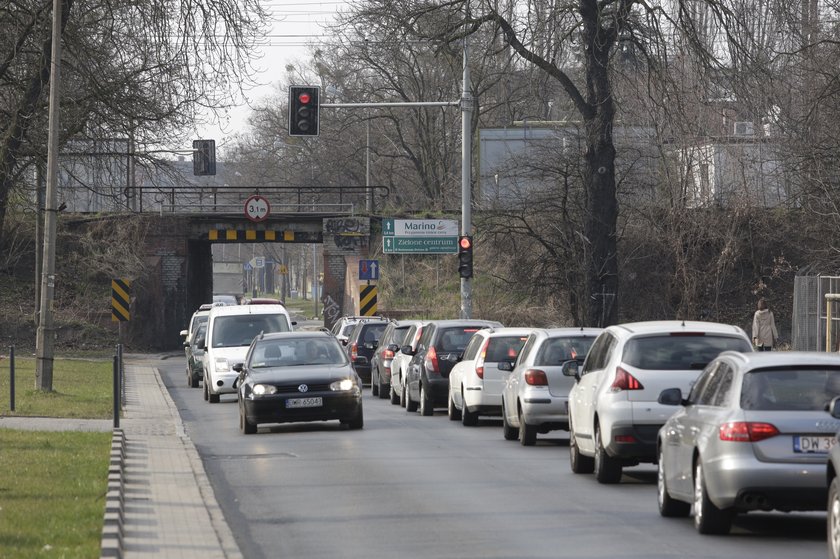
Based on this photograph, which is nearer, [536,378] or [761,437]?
[761,437]

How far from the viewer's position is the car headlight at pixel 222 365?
30339mm

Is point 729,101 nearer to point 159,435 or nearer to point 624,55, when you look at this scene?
point 624,55

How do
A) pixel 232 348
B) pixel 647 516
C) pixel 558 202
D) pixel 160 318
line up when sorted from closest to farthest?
pixel 647 516
pixel 232 348
pixel 558 202
pixel 160 318

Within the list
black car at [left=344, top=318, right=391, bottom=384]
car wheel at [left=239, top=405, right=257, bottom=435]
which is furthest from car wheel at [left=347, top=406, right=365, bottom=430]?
black car at [left=344, top=318, right=391, bottom=384]

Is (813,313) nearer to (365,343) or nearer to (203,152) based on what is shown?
(365,343)

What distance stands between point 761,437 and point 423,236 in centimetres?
3247

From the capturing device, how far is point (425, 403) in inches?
1038

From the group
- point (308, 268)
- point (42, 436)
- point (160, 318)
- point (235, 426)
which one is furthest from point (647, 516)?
point (308, 268)

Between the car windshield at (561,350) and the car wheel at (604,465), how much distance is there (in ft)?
14.7

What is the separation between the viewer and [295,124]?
3225cm

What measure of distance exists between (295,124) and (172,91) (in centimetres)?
272

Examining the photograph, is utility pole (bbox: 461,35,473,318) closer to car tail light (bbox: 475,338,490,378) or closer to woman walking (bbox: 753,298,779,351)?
woman walking (bbox: 753,298,779,351)

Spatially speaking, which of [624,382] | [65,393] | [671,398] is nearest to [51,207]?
[65,393]

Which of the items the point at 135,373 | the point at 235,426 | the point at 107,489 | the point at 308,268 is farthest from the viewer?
the point at 308,268
